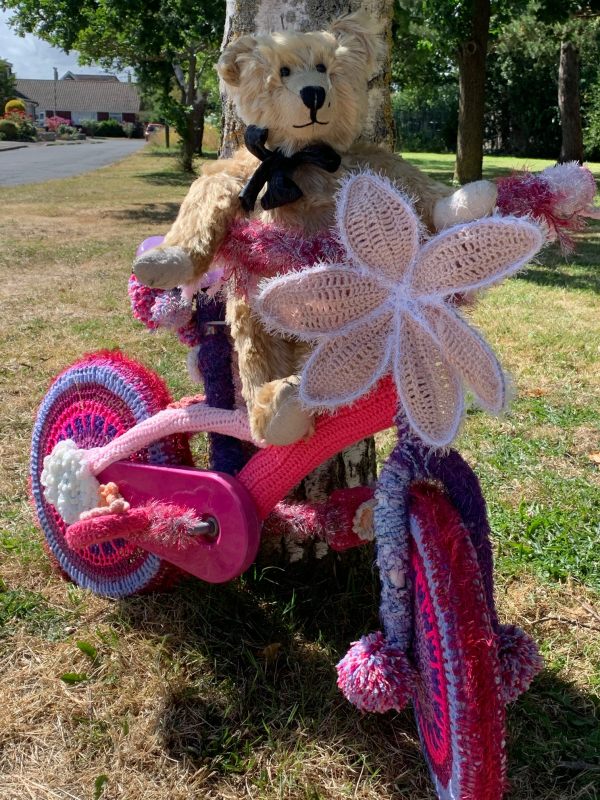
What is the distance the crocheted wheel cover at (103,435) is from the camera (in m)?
2.24

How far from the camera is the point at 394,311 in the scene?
1427 millimetres

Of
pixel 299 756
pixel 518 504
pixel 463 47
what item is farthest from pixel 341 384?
pixel 463 47

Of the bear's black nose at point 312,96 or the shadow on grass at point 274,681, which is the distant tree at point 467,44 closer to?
the shadow on grass at point 274,681

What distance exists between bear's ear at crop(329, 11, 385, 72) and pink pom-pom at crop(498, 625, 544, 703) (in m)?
1.27

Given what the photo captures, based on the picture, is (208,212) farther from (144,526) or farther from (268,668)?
(268,668)

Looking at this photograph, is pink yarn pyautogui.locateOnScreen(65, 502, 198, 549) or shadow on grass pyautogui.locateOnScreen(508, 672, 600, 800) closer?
shadow on grass pyautogui.locateOnScreen(508, 672, 600, 800)

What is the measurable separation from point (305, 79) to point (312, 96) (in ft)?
0.14

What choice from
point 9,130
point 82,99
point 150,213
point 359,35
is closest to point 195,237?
point 359,35

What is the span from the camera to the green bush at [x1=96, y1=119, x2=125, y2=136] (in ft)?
223

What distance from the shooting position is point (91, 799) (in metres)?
1.68

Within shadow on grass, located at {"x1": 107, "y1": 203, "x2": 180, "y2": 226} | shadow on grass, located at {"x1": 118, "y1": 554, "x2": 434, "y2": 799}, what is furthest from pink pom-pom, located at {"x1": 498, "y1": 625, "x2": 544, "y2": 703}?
shadow on grass, located at {"x1": 107, "y1": 203, "x2": 180, "y2": 226}

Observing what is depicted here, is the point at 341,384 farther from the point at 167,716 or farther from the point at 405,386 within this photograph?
the point at 167,716

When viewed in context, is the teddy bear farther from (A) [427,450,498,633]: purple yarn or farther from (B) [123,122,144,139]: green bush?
(B) [123,122,144,139]: green bush

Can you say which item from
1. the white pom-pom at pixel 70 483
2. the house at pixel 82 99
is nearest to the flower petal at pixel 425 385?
the white pom-pom at pixel 70 483
